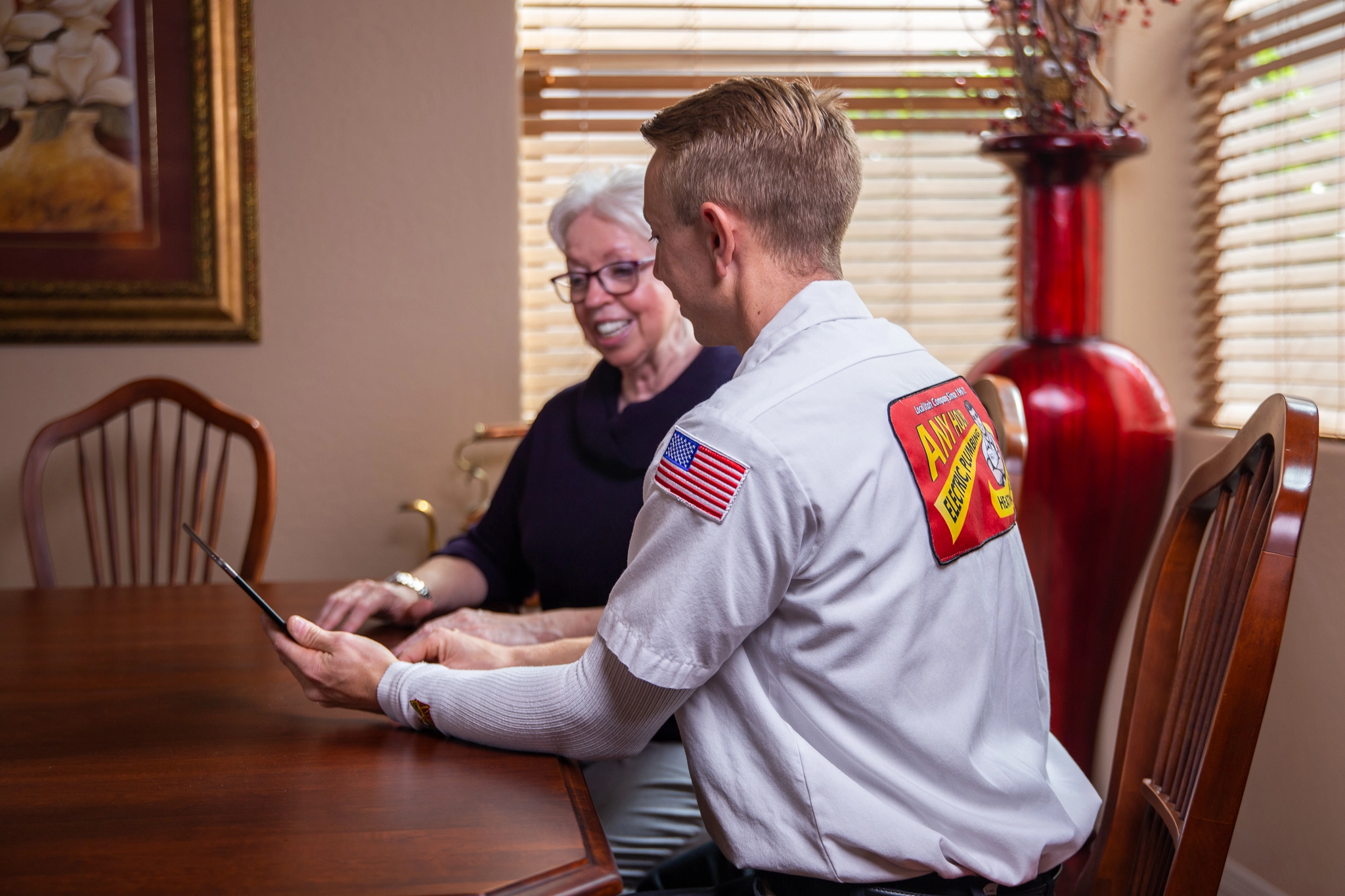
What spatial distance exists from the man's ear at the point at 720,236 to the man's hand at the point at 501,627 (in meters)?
0.63

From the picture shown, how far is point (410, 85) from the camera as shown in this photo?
2.46 m

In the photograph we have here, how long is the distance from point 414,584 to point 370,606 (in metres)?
0.11

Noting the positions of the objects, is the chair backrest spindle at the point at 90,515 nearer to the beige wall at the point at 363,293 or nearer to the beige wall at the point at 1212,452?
the beige wall at the point at 363,293

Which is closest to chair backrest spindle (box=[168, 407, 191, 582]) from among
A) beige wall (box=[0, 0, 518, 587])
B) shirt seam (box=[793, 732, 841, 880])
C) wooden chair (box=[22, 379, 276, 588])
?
wooden chair (box=[22, 379, 276, 588])


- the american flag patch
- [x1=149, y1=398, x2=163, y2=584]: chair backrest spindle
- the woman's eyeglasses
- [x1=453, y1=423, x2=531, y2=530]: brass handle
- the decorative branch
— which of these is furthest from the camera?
[x1=453, y1=423, x2=531, y2=530]: brass handle

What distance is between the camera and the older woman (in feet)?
4.69

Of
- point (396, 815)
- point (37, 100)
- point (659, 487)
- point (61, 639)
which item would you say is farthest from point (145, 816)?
point (37, 100)

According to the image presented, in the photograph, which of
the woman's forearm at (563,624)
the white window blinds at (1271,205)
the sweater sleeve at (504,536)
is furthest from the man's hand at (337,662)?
the white window blinds at (1271,205)

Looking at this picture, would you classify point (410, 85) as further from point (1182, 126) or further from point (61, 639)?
point (1182, 126)

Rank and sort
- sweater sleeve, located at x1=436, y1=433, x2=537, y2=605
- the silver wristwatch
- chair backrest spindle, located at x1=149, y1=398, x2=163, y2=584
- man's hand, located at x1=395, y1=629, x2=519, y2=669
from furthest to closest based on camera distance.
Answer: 1. chair backrest spindle, located at x1=149, y1=398, x2=163, y2=584
2. sweater sleeve, located at x1=436, y1=433, x2=537, y2=605
3. the silver wristwatch
4. man's hand, located at x1=395, y1=629, x2=519, y2=669

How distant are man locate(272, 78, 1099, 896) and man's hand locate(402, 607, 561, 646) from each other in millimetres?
375

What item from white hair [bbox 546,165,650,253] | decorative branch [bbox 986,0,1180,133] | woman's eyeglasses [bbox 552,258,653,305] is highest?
decorative branch [bbox 986,0,1180,133]

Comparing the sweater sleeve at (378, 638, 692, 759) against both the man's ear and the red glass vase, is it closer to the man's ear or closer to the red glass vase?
the man's ear

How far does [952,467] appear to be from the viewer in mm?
931
